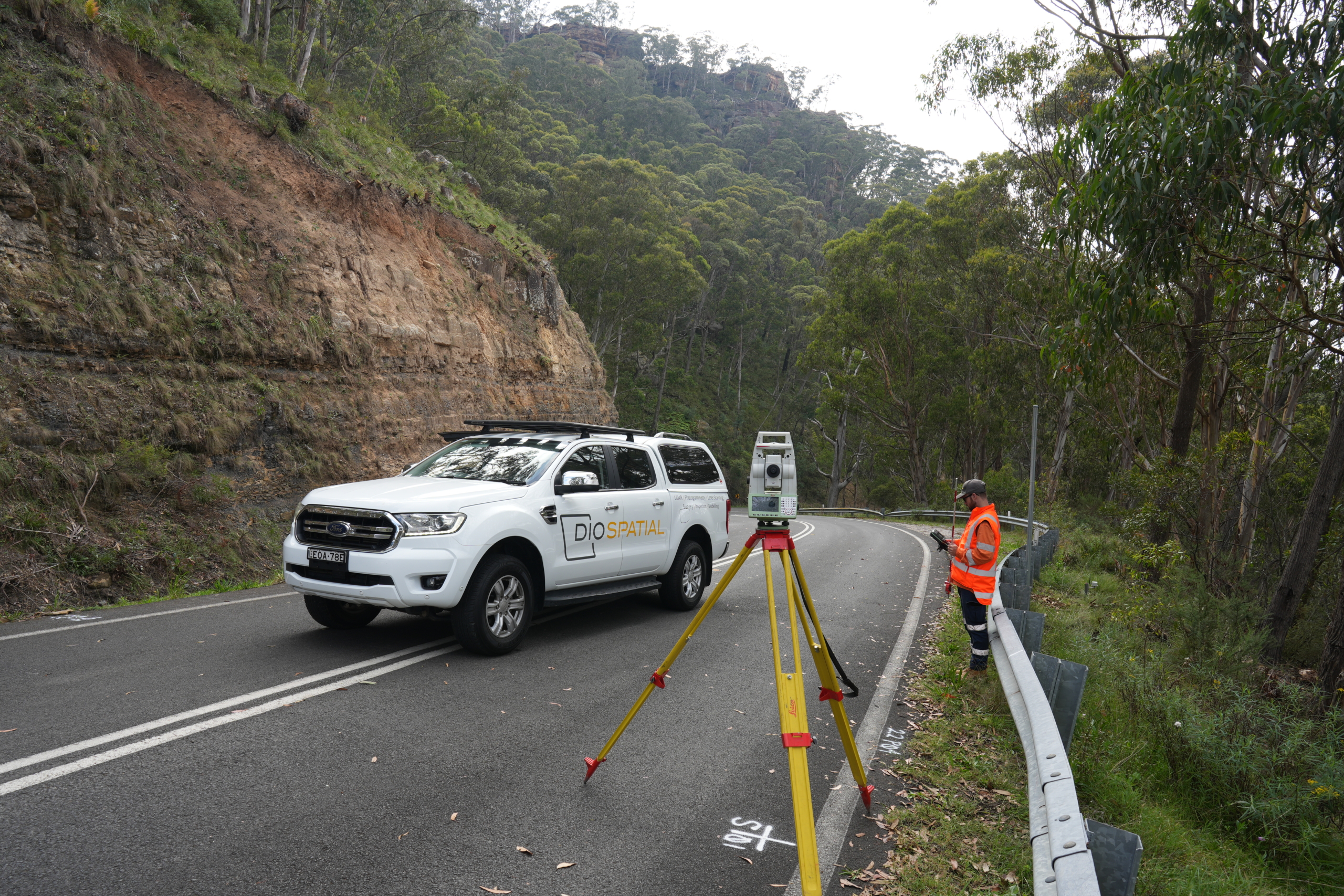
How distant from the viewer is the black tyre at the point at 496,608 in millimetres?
6516

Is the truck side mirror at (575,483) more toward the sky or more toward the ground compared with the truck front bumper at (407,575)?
more toward the sky

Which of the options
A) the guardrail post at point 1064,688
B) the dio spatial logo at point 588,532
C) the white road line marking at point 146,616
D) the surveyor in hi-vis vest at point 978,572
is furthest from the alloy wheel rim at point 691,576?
the guardrail post at point 1064,688

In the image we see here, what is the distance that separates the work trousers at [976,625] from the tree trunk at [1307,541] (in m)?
4.00

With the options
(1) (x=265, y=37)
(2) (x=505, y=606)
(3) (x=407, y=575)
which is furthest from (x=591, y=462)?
(1) (x=265, y=37)

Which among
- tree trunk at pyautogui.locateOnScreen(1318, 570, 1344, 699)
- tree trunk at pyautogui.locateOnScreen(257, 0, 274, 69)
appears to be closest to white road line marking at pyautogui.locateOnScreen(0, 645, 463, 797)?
tree trunk at pyautogui.locateOnScreen(1318, 570, 1344, 699)

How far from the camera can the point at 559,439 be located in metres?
8.05

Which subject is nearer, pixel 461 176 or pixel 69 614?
pixel 69 614

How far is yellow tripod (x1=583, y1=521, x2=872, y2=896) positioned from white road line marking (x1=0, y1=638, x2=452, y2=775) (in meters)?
2.44

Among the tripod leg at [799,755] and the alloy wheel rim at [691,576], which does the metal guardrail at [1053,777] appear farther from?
the alloy wheel rim at [691,576]

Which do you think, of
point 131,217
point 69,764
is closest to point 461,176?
point 131,217

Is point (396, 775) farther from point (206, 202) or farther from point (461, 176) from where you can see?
point (461, 176)

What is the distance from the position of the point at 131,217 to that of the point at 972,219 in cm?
2849

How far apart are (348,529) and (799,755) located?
4.54 m

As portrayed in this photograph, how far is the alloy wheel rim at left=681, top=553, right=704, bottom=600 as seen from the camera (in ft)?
30.5
